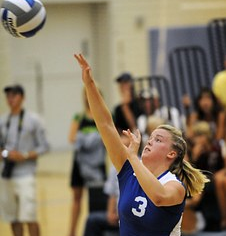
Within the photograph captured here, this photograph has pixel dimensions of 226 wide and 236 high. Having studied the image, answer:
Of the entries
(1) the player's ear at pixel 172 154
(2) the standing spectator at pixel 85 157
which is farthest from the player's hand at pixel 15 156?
(1) the player's ear at pixel 172 154

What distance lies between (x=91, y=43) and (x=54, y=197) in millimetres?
4151

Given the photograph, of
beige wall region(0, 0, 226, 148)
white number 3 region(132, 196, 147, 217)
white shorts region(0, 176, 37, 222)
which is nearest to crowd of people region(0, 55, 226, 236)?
white shorts region(0, 176, 37, 222)

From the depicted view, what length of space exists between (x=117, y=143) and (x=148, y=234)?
64 centimetres

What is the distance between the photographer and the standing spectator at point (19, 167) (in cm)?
916

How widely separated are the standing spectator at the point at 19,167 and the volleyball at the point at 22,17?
8.69 feet

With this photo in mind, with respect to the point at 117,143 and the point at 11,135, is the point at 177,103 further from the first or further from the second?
the point at 117,143

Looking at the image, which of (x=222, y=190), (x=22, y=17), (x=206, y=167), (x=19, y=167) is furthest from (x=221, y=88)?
(x=22, y=17)

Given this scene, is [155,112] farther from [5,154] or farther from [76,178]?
[5,154]

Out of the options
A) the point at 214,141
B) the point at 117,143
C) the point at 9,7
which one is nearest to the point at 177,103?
the point at 214,141

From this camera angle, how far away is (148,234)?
16.2 feet

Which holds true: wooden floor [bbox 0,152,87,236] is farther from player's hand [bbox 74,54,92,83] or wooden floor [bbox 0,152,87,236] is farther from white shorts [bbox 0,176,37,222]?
player's hand [bbox 74,54,92,83]

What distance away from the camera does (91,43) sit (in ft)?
51.3

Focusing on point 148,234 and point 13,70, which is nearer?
point 148,234

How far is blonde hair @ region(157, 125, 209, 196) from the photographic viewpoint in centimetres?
510
